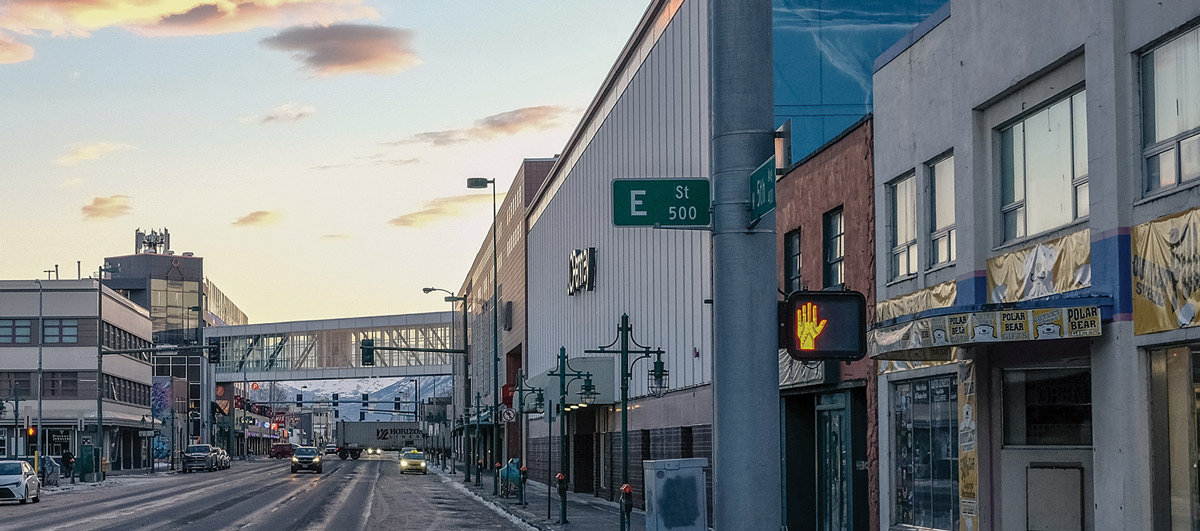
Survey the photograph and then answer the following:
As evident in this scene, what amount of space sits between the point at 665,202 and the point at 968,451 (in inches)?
428

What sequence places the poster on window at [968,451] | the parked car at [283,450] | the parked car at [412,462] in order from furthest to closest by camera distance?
the parked car at [283,450] → the parked car at [412,462] → the poster on window at [968,451]

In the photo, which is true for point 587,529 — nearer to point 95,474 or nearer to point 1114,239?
point 1114,239

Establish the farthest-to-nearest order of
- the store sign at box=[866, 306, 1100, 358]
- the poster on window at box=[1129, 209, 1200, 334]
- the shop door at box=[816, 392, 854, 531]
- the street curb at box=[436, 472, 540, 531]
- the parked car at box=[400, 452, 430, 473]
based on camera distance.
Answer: the parked car at box=[400, 452, 430, 473]
the street curb at box=[436, 472, 540, 531]
the shop door at box=[816, 392, 854, 531]
the store sign at box=[866, 306, 1100, 358]
the poster on window at box=[1129, 209, 1200, 334]

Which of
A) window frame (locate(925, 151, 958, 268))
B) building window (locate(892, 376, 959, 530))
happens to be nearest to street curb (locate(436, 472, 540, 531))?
building window (locate(892, 376, 959, 530))

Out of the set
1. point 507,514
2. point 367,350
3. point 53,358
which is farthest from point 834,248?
point 53,358

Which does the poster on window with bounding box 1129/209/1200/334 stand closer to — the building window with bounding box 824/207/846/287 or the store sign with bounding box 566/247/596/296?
the building window with bounding box 824/207/846/287

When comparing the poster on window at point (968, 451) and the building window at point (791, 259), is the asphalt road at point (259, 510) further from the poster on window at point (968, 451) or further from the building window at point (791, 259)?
the poster on window at point (968, 451)

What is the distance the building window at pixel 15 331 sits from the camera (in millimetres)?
91625

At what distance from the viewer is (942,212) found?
63.9 ft

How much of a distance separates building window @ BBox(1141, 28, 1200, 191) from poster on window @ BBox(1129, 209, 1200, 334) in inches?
17.7

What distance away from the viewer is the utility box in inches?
639

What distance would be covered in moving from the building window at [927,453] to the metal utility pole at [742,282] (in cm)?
1232

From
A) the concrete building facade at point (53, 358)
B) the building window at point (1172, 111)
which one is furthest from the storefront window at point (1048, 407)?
the concrete building facade at point (53, 358)

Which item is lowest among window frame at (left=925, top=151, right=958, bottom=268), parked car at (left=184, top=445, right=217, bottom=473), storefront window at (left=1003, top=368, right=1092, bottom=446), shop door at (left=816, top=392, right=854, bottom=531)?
parked car at (left=184, top=445, right=217, bottom=473)
